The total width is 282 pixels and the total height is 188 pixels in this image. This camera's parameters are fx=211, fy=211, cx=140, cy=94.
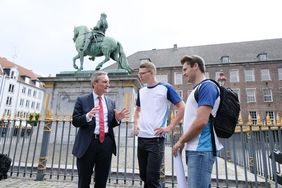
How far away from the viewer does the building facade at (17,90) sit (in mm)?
41469

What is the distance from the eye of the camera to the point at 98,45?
10070mm

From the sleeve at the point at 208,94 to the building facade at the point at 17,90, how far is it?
4293 centimetres

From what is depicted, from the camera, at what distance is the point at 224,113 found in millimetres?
1999

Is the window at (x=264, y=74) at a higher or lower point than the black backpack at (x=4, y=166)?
higher

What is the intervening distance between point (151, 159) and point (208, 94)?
1124mm

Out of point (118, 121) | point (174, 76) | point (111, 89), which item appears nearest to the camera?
point (118, 121)

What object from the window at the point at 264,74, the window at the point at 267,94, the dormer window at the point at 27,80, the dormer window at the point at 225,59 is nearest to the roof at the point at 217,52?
the dormer window at the point at 225,59

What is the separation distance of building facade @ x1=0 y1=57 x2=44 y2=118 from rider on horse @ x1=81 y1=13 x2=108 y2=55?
34.9 meters

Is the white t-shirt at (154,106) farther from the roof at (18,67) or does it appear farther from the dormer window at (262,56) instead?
the roof at (18,67)

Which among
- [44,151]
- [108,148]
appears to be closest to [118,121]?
[108,148]

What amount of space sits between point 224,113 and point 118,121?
1.44 meters

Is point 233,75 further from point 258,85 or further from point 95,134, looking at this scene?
point 95,134

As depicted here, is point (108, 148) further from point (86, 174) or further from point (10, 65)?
point (10, 65)

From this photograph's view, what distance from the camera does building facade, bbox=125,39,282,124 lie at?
34500 mm
